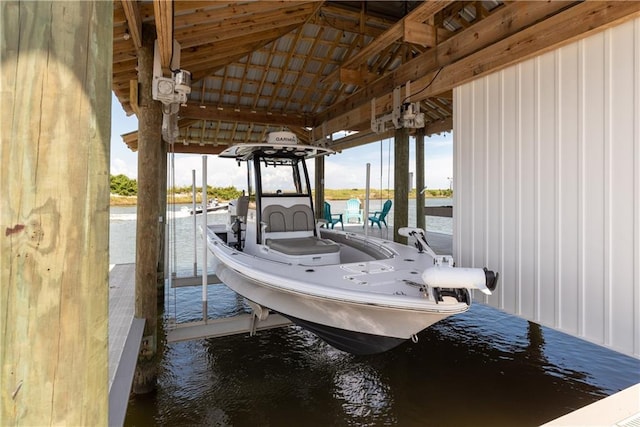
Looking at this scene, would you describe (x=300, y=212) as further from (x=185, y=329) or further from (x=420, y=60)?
(x=420, y=60)

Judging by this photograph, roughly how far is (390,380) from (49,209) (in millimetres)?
3886

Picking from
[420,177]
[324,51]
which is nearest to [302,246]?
[324,51]

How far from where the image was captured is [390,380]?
13.2 feet

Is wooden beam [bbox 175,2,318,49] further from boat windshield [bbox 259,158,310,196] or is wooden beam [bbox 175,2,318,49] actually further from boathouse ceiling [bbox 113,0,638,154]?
boat windshield [bbox 259,158,310,196]

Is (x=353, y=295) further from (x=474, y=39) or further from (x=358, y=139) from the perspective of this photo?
(x=358, y=139)

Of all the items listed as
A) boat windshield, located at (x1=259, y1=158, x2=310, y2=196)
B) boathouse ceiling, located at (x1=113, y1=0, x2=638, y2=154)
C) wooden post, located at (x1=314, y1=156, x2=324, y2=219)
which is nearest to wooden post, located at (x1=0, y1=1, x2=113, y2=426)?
boathouse ceiling, located at (x1=113, y1=0, x2=638, y2=154)

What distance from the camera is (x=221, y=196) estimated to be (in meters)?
21.0

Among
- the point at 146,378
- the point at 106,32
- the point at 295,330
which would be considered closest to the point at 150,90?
the point at 146,378

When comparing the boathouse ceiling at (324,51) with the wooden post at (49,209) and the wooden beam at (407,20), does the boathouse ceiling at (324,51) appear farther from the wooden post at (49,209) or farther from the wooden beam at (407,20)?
the wooden post at (49,209)

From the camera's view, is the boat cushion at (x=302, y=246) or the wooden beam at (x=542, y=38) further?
the boat cushion at (x=302, y=246)

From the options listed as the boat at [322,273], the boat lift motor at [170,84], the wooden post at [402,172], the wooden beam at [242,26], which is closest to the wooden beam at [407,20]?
the wooden beam at [242,26]

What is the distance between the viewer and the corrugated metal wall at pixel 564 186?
2646mm

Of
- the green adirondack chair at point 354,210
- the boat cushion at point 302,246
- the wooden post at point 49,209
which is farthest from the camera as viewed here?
the green adirondack chair at point 354,210

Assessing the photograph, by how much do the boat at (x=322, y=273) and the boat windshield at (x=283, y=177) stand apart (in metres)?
0.01
